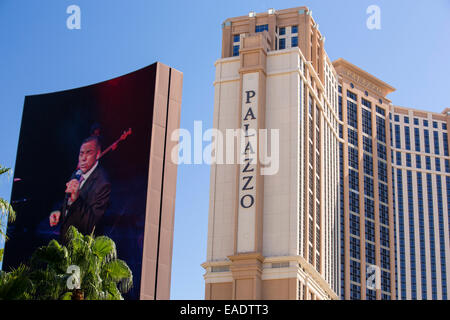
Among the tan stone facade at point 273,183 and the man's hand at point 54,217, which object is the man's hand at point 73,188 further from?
the tan stone facade at point 273,183

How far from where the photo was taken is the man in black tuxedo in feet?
301

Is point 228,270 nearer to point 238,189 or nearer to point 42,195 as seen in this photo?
point 238,189

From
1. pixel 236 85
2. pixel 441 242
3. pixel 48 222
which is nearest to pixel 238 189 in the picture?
pixel 236 85

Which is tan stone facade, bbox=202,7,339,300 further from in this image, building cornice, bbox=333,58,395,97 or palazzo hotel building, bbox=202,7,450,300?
building cornice, bbox=333,58,395,97

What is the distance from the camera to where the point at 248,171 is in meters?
98.1

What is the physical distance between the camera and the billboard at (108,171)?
83750 millimetres

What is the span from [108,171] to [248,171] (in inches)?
729

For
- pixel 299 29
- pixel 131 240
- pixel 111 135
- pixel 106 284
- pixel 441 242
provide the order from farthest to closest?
1. pixel 441 242
2. pixel 299 29
3. pixel 111 135
4. pixel 131 240
5. pixel 106 284

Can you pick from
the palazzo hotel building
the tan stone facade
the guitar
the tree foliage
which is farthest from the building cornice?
the tree foliage

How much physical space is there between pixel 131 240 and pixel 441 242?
3396 inches

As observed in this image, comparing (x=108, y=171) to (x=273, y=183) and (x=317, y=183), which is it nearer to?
(x=273, y=183)

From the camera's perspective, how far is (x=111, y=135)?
315 ft

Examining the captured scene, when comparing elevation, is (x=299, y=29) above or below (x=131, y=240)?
above

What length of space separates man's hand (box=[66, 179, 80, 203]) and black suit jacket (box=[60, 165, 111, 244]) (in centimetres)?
76
